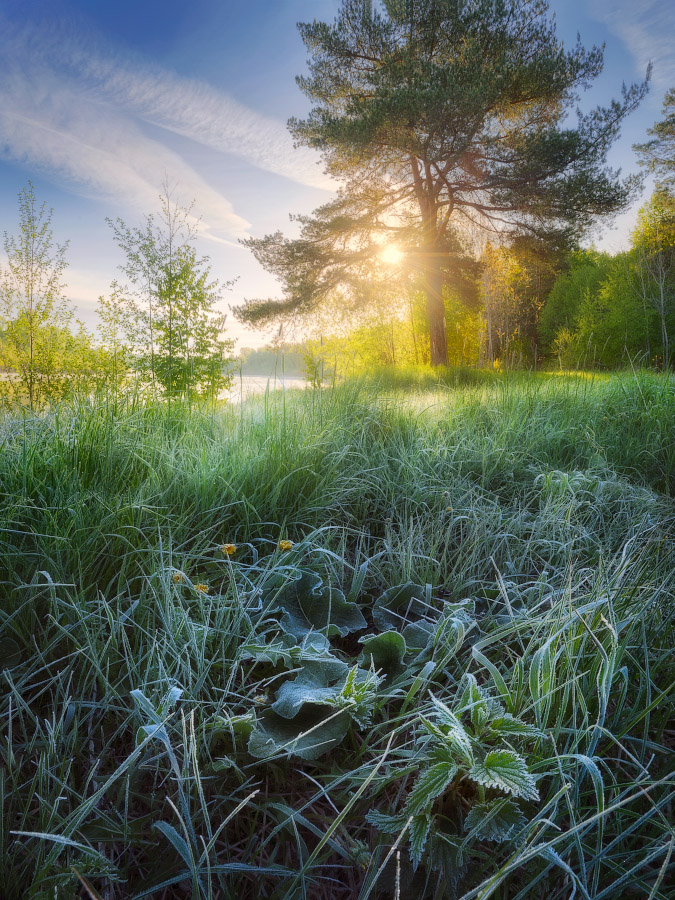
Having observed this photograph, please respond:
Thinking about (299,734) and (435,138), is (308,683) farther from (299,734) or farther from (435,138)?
(435,138)

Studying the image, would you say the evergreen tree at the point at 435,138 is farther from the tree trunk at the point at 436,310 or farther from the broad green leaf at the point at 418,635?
the broad green leaf at the point at 418,635

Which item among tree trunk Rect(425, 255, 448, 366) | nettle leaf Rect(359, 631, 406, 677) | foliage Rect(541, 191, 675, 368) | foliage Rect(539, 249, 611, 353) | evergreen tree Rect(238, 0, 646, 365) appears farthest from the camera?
foliage Rect(539, 249, 611, 353)

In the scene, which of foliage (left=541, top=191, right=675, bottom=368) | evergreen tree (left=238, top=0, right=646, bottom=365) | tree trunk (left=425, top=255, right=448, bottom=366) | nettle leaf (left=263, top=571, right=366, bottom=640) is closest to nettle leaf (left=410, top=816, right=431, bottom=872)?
nettle leaf (left=263, top=571, right=366, bottom=640)

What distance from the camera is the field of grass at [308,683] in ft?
1.88

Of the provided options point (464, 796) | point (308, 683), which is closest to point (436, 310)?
point (308, 683)

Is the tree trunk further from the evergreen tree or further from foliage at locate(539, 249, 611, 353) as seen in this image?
foliage at locate(539, 249, 611, 353)

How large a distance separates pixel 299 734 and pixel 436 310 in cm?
1139

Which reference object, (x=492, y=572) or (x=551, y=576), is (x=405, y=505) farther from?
(x=551, y=576)

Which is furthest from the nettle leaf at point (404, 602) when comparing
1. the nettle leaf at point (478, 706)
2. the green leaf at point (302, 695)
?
the nettle leaf at point (478, 706)

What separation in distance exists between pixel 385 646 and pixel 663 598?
28.1 inches

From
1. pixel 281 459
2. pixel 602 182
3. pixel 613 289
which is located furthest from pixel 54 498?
pixel 613 289

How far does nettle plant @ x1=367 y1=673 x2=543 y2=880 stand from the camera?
1.77 feet

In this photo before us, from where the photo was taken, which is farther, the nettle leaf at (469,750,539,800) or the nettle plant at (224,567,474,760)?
the nettle plant at (224,567,474,760)

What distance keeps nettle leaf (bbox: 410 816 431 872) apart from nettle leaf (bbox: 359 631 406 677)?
327 millimetres
